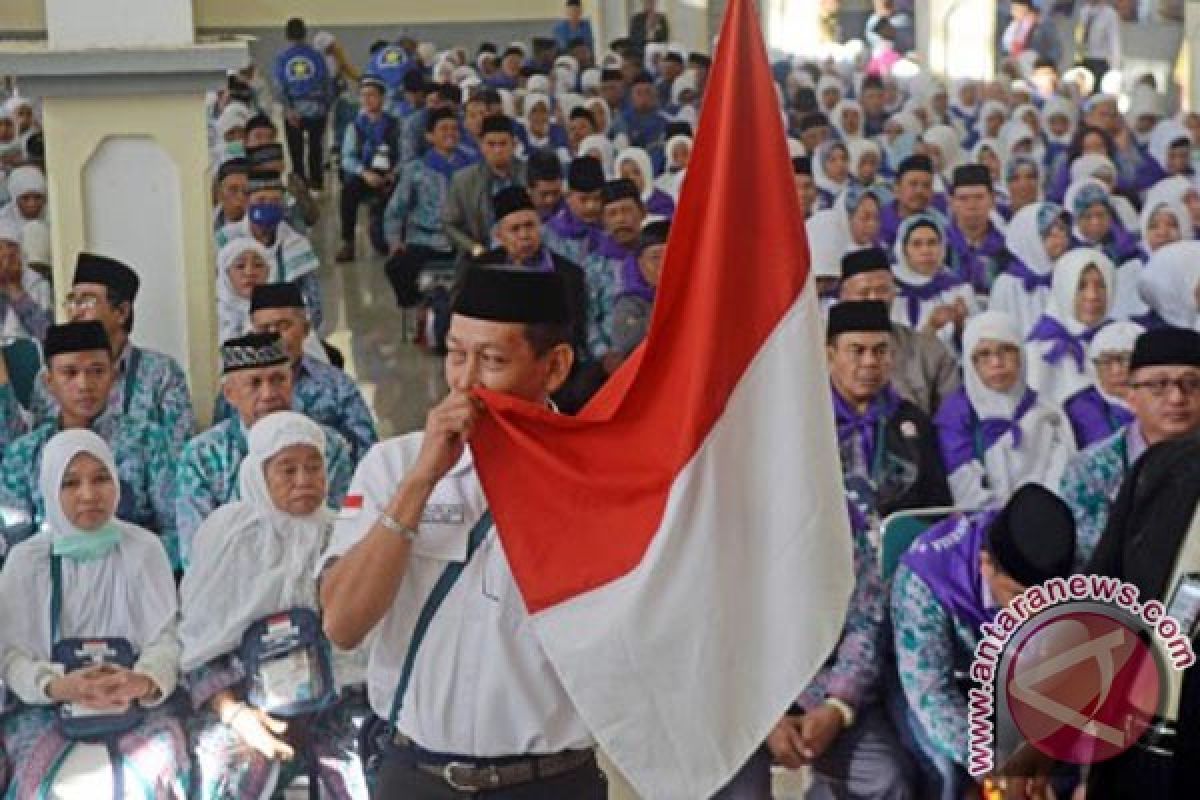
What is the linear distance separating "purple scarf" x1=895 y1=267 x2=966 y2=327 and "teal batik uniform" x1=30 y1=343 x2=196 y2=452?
11.9 feet

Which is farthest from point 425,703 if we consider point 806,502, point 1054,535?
point 1054,535

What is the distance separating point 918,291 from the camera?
33.8ft

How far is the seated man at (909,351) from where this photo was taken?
8.67m

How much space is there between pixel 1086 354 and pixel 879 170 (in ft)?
23.7

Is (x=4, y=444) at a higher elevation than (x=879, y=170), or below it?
below

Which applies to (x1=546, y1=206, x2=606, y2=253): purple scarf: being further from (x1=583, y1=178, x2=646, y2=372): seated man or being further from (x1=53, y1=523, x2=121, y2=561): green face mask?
(x1=53, y1=523, x2=121, y2=561): green face mask

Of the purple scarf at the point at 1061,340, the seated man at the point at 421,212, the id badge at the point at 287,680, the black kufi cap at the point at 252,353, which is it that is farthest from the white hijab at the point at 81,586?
the seated man at the point at 421,212

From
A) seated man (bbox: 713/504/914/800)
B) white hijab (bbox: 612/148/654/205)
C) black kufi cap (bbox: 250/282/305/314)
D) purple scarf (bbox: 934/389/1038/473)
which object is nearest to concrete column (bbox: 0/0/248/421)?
black kufi cap (bbox: 250/282/305/314)

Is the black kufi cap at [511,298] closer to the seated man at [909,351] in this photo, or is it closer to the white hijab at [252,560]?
the white hijab at [252,560]

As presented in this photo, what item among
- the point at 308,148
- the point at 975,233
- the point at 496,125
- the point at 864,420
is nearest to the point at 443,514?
the point at 864,420

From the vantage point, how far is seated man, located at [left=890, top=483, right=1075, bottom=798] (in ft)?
17.9

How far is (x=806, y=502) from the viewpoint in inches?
157

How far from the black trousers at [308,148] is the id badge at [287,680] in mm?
14848

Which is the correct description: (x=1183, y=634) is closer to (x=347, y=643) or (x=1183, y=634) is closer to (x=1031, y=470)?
(x=347, y=643)
